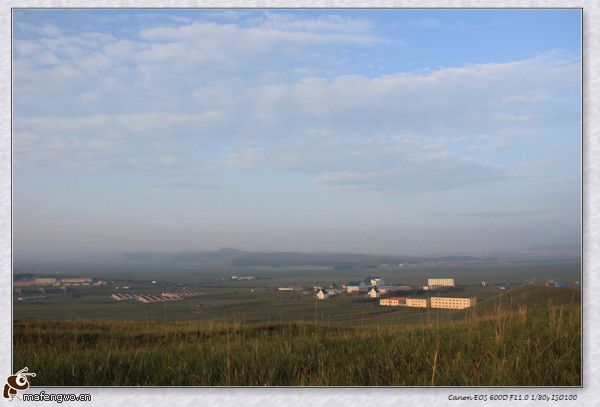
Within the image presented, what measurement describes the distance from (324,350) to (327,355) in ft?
0.36

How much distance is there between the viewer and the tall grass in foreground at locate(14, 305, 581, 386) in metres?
5.25

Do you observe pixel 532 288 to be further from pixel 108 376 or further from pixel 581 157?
pixel 108 376

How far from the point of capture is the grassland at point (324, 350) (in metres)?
5.26

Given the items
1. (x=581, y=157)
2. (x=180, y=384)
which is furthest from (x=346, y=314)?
(x=581, y=157)

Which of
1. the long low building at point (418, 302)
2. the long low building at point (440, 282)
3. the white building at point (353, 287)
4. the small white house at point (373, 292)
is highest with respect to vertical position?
the long low building at point (440, 282)

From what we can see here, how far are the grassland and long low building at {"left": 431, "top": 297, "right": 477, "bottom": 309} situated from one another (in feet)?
0.32

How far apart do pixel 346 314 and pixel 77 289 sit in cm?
320

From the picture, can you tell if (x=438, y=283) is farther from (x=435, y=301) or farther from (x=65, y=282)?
(x=65, y=282)

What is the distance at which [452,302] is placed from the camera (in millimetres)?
6477

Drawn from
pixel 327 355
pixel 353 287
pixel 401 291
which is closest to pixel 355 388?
pixel 327 355

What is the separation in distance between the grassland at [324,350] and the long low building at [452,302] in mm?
Result: 99

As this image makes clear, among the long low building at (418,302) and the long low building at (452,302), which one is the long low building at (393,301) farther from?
the long low building at (452,302)

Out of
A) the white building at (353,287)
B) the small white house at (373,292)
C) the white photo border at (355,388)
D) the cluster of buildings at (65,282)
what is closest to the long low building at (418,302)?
the small white house at (373,292)

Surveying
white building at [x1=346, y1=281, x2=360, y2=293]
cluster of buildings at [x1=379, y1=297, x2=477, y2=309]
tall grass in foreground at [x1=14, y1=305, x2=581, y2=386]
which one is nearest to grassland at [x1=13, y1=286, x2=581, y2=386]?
tall grass in foreground at [x1=14, y1=305, x2=581, y2=386]
